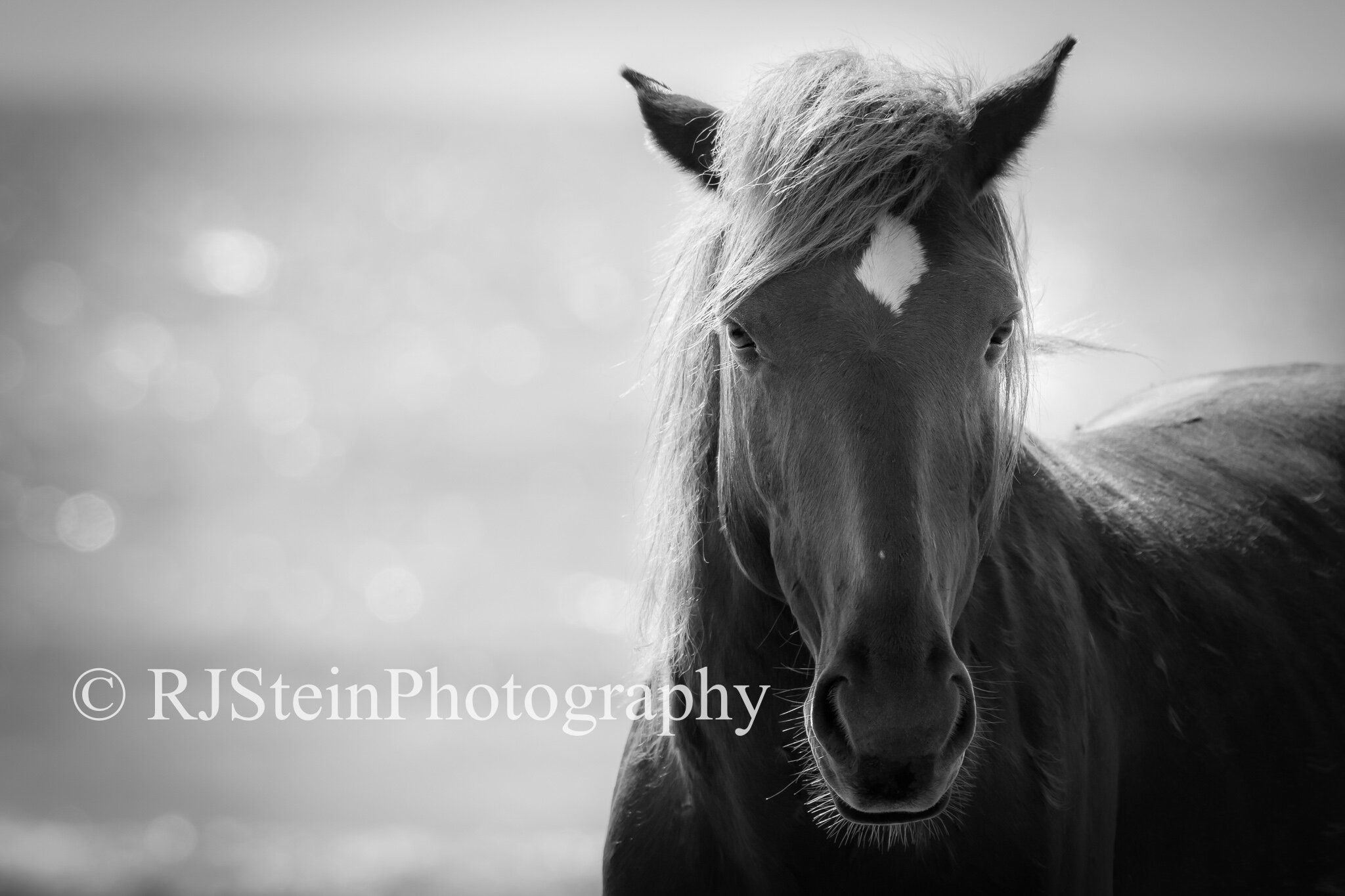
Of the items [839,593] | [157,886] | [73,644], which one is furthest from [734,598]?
[73,644]

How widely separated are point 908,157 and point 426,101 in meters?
60.1

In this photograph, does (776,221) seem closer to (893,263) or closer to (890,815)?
(893,263)

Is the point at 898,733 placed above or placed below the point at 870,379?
below

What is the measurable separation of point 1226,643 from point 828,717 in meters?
1.61

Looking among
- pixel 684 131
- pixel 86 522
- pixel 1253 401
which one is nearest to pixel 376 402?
pixel 86 522

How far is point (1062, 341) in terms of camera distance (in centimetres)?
271

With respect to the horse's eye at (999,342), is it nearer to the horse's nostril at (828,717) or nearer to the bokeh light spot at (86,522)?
the horse's nostril at (828,717)

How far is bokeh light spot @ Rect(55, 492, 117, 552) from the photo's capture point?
16.8m

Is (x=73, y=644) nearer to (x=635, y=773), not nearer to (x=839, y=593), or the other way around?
(x=635, y=773)

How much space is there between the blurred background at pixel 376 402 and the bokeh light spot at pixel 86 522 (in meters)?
0.07

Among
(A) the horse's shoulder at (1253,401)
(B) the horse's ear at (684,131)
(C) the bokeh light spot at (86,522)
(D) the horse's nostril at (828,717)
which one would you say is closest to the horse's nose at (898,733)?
(D) the horse's nostril at (828,717)

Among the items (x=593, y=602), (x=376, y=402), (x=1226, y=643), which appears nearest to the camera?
(x=1226, y=643)

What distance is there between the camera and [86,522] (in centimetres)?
1744

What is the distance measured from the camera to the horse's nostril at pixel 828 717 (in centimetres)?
176
